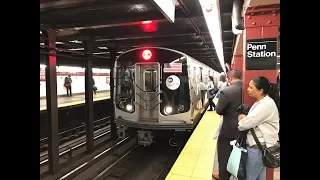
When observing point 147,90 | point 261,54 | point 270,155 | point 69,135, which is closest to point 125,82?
point 147,90

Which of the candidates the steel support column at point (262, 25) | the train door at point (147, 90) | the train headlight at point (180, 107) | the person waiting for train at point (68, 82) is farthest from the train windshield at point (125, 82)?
the person waiting for train at point (68, 82)

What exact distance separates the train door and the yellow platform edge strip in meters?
1.37

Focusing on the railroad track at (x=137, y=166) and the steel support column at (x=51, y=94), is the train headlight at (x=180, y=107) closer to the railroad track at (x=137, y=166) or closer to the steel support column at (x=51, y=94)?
the railroad track at (x=137, y=166)

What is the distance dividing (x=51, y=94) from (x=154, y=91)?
260cm

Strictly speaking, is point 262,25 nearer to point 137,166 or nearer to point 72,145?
point 137,166

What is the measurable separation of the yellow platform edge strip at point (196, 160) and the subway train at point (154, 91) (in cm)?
73

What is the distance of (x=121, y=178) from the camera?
18.0 feet

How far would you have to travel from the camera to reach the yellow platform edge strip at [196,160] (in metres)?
3.77

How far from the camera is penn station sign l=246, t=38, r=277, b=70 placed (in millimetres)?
2887

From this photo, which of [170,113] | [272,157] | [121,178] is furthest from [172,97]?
[272,157]

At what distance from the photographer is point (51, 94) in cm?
545
